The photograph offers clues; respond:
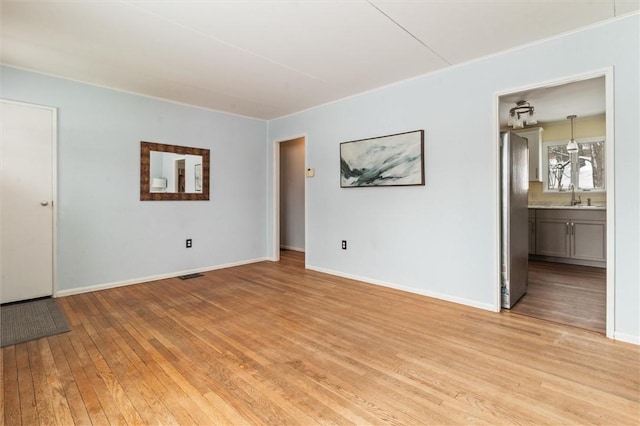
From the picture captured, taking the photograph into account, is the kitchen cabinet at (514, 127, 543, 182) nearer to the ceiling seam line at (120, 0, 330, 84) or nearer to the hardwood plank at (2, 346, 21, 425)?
the ceiling seam line at (120, 0, 330, 84)

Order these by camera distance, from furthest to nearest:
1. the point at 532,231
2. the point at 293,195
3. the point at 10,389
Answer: the point at 293,195
the point at 532,231
the point at 10,389

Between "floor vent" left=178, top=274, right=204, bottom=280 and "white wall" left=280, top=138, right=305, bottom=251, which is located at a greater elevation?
"white wall" left=280, top=138, right=305, bottom=251

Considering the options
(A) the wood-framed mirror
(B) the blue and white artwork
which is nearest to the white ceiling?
(B) the blue and white artwork

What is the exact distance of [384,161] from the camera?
12.7 ft

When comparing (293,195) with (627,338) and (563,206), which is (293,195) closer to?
(563,206)

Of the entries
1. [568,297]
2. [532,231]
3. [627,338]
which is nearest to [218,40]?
[627,338]

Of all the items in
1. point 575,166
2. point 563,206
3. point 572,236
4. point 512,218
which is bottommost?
point 572,236

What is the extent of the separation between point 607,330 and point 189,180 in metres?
4.82

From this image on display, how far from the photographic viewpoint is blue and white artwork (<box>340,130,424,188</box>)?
3574mm

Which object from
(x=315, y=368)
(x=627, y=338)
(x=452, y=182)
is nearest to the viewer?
(x=315, y=368)

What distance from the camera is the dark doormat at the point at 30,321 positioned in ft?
8.21

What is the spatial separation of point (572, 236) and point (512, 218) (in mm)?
2810

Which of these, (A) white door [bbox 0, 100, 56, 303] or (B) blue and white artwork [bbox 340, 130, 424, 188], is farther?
(B) blue and white artwork [bbox 340, 130, 424, 188]

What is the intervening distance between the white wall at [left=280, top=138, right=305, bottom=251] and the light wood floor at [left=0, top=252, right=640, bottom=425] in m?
3.61
